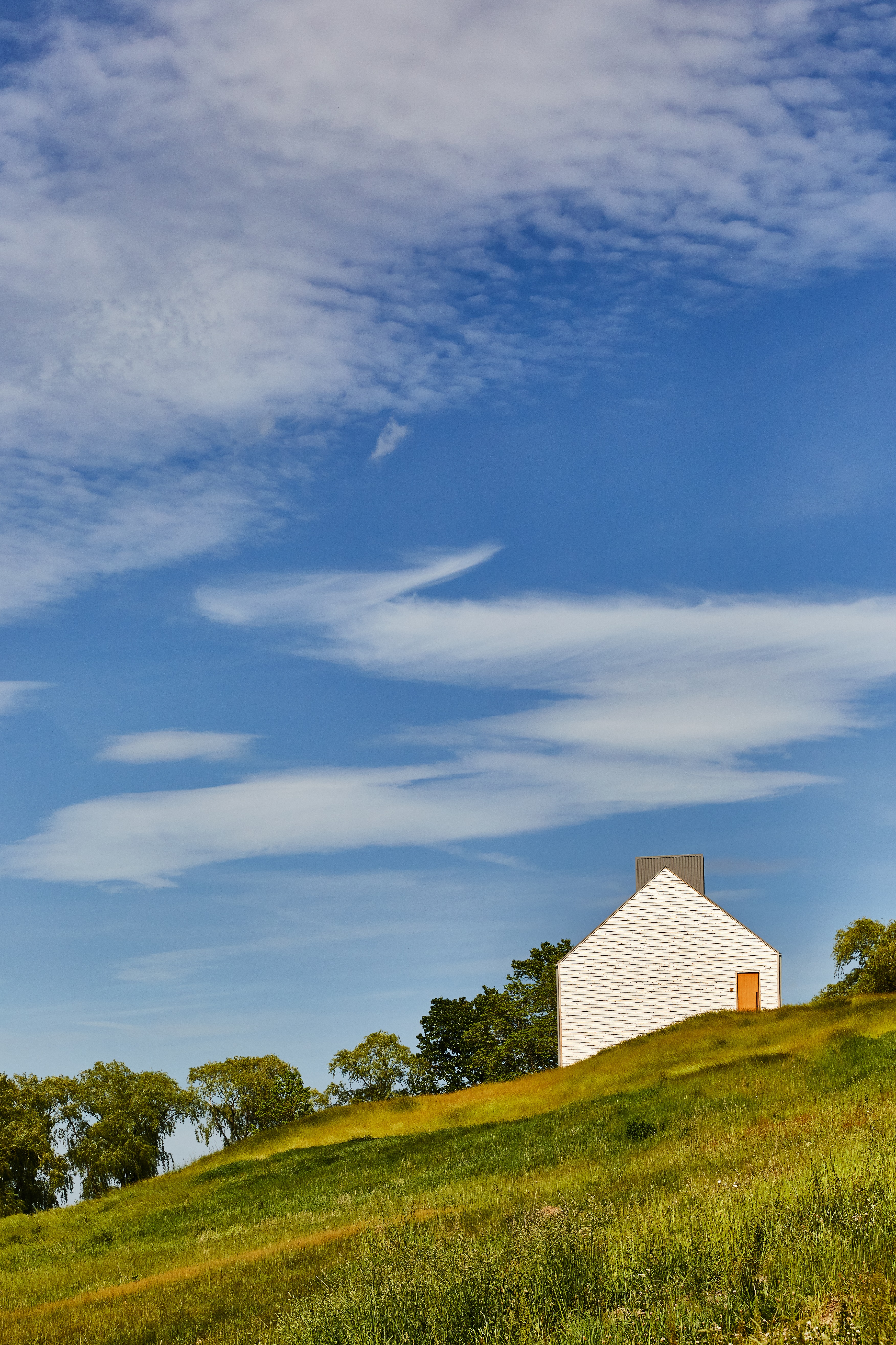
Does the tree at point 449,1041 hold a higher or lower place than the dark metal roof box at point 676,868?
lower

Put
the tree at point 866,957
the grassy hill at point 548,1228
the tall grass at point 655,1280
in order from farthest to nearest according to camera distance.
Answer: the tree at point 866,957, the grassy hill at point 548,1228, the tall grass at point 655,1280

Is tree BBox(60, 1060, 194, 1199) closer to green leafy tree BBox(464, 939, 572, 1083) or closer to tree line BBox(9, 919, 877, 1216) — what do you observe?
tree line BBox(9, 919, 877, 1216)

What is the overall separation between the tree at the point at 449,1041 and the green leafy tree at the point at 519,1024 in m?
0.54

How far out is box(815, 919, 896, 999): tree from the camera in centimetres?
5166

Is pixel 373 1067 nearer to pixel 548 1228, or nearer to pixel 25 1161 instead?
pixel 25 1161

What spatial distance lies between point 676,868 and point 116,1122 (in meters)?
38.1

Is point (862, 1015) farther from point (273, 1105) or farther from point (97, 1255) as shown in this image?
point (273, 1105)

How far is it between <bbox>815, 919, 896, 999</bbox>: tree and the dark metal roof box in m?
8.53

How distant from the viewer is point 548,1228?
9.51 meters

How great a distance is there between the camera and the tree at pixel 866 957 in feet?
169

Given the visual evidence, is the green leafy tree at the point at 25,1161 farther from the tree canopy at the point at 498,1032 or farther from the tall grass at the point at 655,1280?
the tall grass at the point at 655,1280

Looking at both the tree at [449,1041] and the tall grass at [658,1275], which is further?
the tree at [449,1041]

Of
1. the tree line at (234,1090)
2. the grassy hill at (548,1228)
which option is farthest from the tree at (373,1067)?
the grassy hill at (548,1228)

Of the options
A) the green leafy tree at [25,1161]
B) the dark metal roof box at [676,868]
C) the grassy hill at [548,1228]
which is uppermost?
the dark metal roof box at [676,868]
